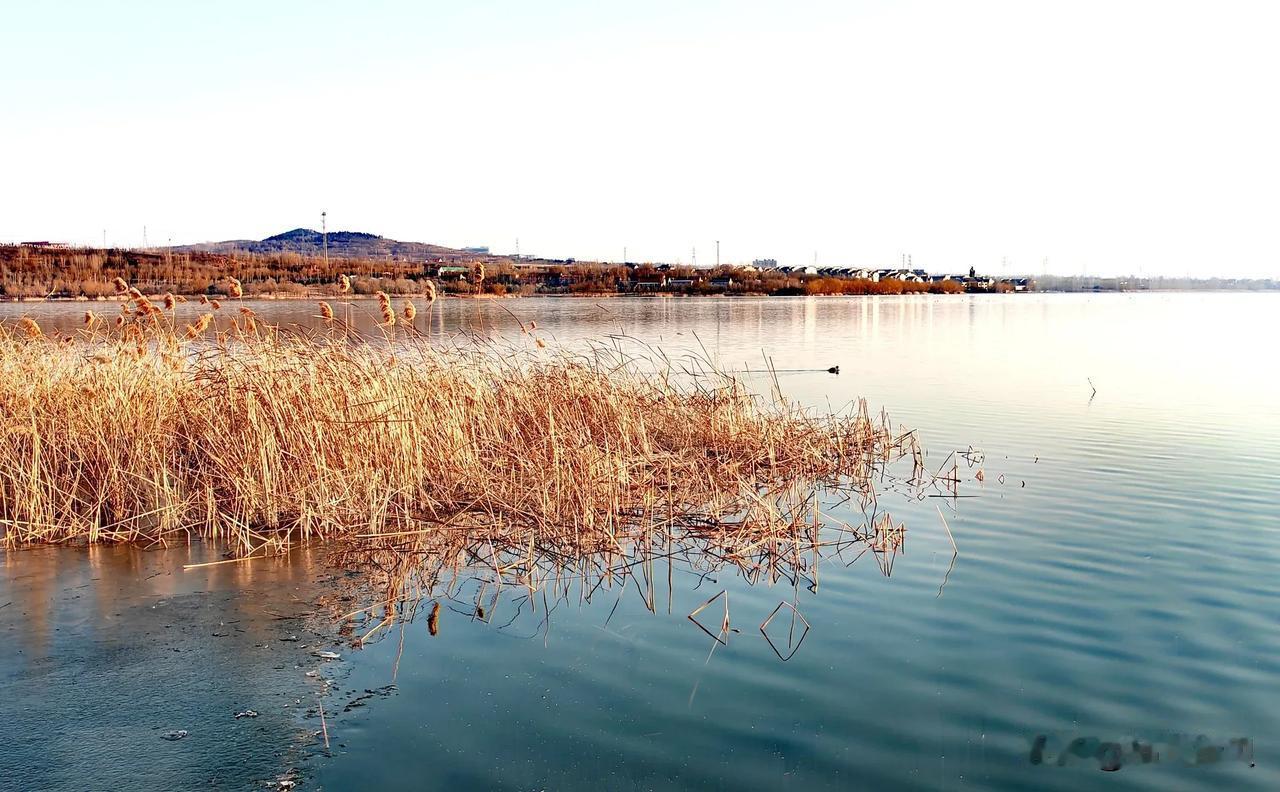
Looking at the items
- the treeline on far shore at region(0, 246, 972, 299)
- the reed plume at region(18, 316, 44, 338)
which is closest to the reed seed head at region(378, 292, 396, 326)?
the reed plume at region(18, 316, 44, 338)

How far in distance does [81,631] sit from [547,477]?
3.76m

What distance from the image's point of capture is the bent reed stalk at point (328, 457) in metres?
7.87

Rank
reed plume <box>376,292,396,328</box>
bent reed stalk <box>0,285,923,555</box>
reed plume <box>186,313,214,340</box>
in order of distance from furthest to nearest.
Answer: reed plume <box>186,313,214,340</box>, reed plume <box>376,292,396,328</box>, bent reed stalk <box>0,285,923,555</box>

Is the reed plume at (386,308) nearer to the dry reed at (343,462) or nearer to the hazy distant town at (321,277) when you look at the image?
the dry reed at (343,462)

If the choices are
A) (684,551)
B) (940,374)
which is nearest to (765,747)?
(684,551)

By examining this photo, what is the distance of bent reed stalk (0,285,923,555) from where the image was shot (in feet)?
25.8

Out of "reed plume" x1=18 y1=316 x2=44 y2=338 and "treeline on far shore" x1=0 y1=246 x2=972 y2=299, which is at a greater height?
"treeline on far shore" x1=0 y1=246 x2=972 y2=299

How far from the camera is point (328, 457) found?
845cm

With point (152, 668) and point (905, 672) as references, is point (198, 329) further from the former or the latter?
point (905, 672)

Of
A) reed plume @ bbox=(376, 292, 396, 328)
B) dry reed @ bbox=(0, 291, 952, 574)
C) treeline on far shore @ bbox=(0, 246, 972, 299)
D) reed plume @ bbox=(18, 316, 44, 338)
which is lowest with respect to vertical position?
dry reed @ bbox=(0, 291, 952, 574)

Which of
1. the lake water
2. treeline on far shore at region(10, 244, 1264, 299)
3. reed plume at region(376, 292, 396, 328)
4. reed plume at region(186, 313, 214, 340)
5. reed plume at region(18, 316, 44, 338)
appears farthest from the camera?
Answer: treeline on far shore at region(10, 244, 1264, 299)

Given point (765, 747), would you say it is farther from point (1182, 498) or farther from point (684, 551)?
point (1182, 498)

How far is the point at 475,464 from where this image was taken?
8.91m

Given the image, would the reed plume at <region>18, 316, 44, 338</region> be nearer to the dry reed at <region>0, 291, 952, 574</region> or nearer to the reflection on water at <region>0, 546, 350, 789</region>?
the dry reed at <region>0, 291, 952, 574</region>
